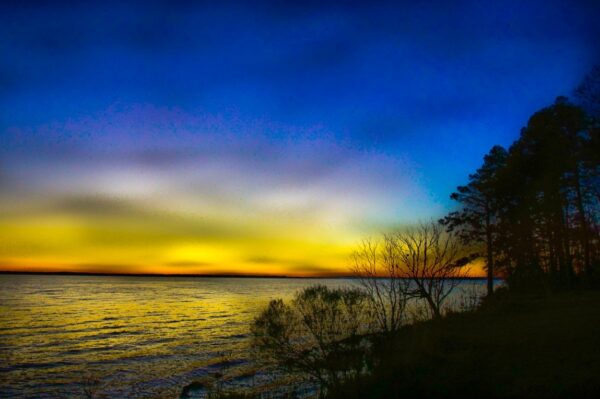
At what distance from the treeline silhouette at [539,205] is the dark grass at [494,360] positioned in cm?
1224

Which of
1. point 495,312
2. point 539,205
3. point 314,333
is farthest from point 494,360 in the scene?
point 539,205

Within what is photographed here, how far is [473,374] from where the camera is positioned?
10930 millimetres

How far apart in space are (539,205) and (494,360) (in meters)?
25.2

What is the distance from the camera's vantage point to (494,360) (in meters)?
12.1

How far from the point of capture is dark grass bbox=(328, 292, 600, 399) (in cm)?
950

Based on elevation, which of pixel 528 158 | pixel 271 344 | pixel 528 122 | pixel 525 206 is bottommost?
pixel 271 344

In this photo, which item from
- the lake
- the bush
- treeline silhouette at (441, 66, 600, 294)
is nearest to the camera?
the bush

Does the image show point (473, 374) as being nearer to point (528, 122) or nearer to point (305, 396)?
point (305, 396)

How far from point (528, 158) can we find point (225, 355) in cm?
2876

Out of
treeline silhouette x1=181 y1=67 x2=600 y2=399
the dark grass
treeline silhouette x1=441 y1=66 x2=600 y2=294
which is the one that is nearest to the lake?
treeline silhouette x1=181 y1=67 x2=600 y2=399

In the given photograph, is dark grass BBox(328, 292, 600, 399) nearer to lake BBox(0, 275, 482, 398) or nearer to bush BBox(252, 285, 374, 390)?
bush BBox(252, 285, 374, 390)

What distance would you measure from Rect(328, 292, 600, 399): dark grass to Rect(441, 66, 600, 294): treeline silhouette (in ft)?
40.2

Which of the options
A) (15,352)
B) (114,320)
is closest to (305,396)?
(15,352)

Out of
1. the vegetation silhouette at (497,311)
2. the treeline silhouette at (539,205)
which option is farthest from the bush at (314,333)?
the treeline silhouette at (539,205)
